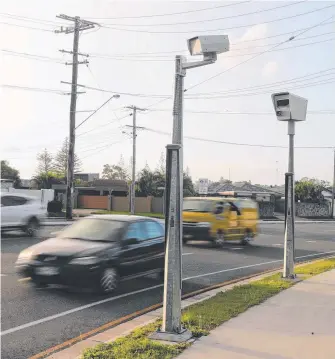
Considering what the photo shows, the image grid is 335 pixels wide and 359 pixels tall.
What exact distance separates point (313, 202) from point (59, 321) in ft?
184

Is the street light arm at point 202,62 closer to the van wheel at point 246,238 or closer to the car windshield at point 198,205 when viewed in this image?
the car windshield at point 198,205

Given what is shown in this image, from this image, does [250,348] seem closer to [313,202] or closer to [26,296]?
[26,296]

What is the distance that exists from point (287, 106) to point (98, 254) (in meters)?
4.64

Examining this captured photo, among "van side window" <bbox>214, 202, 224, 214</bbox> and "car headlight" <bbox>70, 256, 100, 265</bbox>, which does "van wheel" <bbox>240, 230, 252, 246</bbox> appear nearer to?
Result: "van side window" <bbox>214, 202, 224, 214</bbox>

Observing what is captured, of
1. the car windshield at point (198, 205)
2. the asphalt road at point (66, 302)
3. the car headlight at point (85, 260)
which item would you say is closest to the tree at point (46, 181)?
the car windshield at point (198, 205)

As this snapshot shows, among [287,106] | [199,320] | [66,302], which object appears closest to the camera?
[199,320]

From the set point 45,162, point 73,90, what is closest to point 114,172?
point 45,162

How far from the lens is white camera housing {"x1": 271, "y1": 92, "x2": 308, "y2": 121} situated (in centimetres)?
973

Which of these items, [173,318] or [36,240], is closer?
[173,318]

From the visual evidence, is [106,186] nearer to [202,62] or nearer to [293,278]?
[293,278]

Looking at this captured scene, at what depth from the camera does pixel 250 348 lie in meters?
5.39

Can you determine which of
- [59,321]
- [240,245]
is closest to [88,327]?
[59,321]

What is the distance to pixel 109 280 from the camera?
8562mm

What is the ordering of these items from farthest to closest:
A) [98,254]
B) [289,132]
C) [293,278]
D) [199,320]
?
[293,278] < [289,132] < [98,254] < [199,320]
